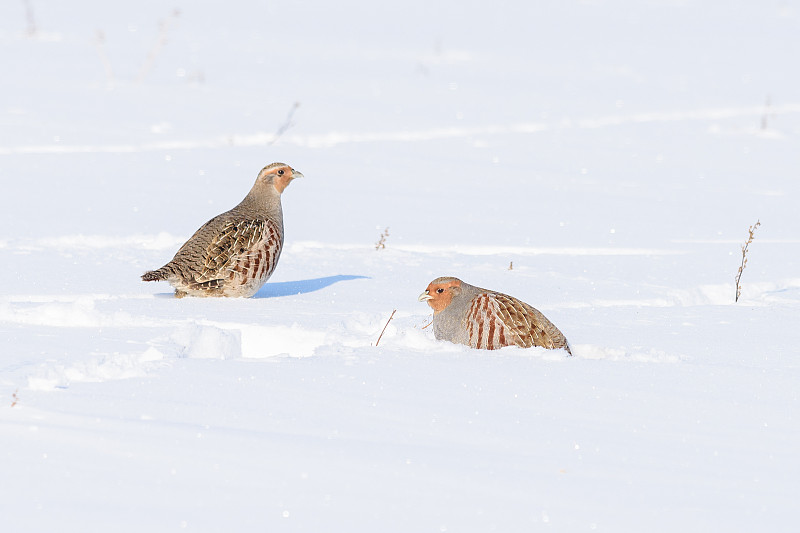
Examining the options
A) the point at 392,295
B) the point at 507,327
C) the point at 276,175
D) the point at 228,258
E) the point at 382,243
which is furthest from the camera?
the point at 382,243

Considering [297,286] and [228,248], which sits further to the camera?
[297,286]

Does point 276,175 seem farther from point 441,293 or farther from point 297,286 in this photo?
point 441,293

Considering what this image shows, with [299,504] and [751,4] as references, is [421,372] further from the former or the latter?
[751,4]

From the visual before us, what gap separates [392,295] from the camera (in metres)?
5.68

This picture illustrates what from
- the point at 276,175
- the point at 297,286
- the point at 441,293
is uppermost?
the point at 276,175

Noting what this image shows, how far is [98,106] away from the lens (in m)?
11.8

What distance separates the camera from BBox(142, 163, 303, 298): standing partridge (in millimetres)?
5402

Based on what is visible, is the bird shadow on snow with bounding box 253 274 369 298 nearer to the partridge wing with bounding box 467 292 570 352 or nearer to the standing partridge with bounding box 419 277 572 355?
the standing partridge with bounding box 419 277 572 355

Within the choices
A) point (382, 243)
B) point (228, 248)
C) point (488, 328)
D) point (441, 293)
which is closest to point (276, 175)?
point (228, 248)

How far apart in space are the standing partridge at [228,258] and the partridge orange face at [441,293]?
125cm

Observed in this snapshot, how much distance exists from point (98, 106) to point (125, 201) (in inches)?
165

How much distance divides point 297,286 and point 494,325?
1985 mm

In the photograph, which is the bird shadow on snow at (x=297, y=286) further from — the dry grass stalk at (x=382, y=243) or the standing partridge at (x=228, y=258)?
the dry grass stalk at (x=382, y=243)

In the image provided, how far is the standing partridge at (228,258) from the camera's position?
5.40 metres
